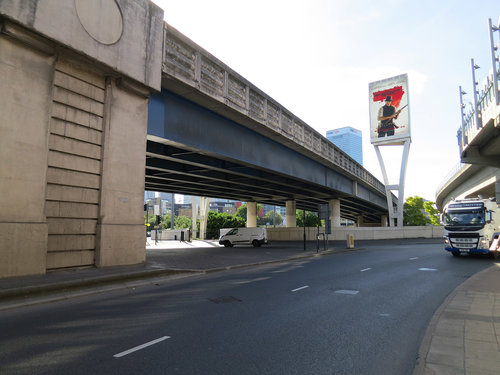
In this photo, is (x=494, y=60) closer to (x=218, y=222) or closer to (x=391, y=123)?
(x=391, y=123)

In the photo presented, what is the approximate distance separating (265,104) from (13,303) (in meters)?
15.1

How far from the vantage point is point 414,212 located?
7006cm

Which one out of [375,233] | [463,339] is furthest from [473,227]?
[375,233]

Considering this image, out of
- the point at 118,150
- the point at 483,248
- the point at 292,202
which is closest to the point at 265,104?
the point at 118,150

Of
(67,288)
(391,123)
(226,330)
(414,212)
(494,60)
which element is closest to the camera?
(226,330)

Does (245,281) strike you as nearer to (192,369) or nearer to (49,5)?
(192,369)

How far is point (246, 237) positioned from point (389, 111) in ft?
126

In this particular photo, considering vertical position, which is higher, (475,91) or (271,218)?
(475,91)

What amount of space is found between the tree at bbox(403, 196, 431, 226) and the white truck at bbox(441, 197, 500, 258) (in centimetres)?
5324

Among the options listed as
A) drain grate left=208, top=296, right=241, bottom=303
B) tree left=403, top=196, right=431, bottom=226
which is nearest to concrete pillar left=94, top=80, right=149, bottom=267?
drain grate left=208, top=296, right=241, bottom=303

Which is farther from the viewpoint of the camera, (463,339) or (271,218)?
(271,218)

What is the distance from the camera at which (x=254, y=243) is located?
108 ft

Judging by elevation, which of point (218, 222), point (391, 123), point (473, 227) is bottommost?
point (473, 227)

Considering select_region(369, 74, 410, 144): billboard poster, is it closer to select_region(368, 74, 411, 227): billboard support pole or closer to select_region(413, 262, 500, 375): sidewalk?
select_region(368, 74, 411, 227): billboard support pole
